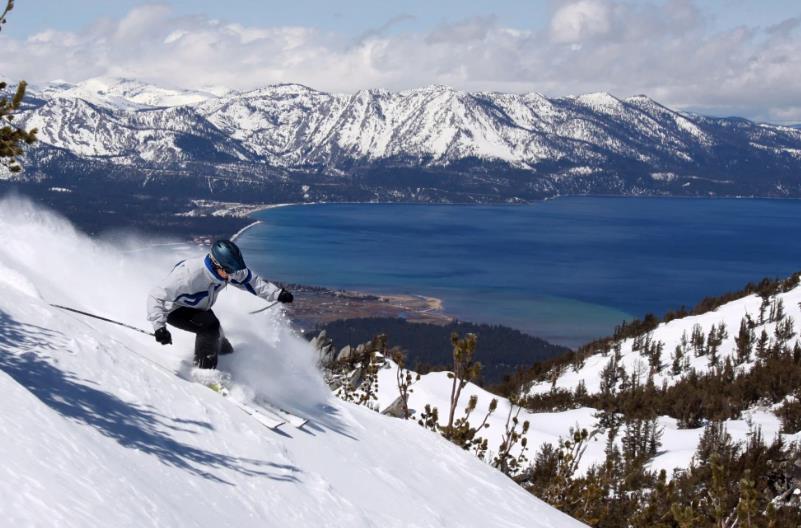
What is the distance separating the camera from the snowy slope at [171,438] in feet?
13.9

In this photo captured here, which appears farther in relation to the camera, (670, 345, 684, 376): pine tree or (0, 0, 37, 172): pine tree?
(670, 345, 684, 376): pine tree

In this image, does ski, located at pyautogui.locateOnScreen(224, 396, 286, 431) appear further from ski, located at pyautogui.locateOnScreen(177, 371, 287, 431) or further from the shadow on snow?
the shadow on snow

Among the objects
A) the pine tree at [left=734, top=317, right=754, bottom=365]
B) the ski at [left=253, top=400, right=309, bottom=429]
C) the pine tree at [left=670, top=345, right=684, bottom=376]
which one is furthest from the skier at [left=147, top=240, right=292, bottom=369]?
the pine tree at [left=670, top=345, right=684, bottom=376]

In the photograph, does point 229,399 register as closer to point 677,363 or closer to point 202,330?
point 202,330

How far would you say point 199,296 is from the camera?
803 cm

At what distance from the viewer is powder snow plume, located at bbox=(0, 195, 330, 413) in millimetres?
8453

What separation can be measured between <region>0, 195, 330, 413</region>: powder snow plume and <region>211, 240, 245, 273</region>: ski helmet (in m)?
0.78

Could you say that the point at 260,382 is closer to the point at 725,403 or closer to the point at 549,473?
the point at 549,473

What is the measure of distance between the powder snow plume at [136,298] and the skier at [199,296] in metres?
0.35

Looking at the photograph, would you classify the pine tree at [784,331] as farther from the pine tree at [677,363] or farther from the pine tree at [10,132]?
the pine tree at [10,132]

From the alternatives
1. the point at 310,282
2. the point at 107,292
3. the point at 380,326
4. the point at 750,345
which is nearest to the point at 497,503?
the point at 107,292

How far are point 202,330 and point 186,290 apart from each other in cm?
48

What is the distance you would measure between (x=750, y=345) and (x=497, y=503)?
29743 mm

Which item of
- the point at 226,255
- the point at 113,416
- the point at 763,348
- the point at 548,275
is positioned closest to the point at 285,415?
the point at 226,255
